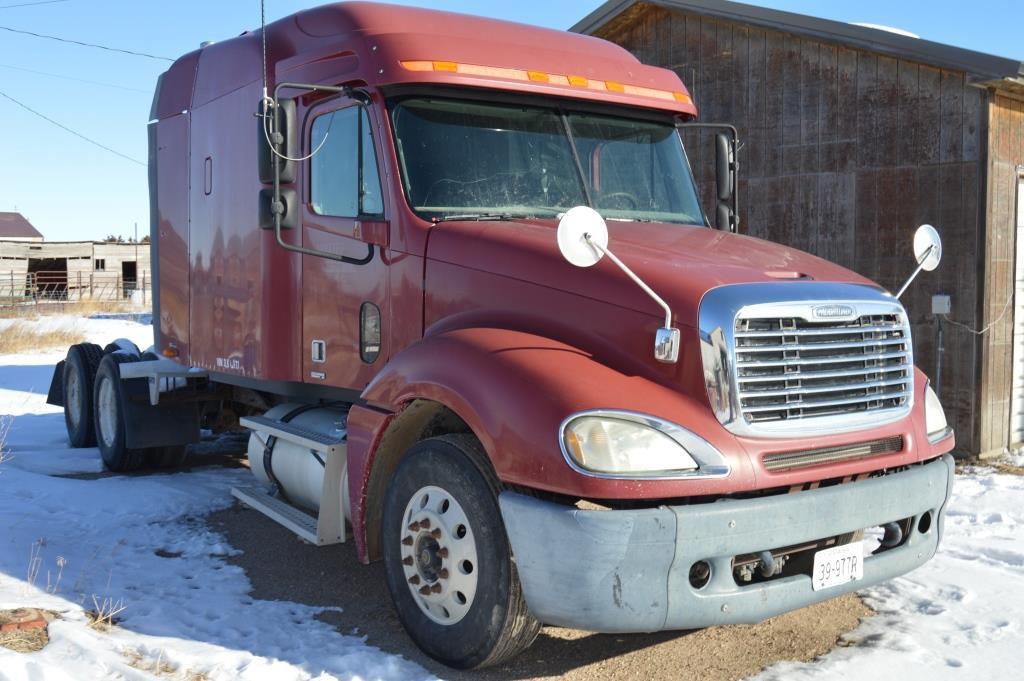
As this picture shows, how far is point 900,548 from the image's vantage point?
4.46 metres

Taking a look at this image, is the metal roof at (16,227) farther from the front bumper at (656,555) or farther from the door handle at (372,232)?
the front bumper at (656,555)

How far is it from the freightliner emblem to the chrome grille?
36 millimetres

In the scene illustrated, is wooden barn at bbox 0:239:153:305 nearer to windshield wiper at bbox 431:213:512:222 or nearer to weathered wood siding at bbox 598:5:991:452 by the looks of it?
weathered wood siding at bbox 598:5:991:452

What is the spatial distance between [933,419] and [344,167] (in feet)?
10.8

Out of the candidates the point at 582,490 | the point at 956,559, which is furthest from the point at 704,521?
the point at 956,559

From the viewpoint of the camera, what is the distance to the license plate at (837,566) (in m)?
4.06

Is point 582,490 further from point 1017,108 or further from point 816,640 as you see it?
point 1017,108

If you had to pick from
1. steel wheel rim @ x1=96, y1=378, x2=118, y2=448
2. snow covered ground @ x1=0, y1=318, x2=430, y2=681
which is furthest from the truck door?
steel wheel rim @ x1=96, y1=378, x2=118, y2=448

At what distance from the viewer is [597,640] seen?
4.77m

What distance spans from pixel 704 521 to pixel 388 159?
8.30 feet

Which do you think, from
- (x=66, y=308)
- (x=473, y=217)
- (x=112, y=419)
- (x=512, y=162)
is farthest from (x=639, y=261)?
(x=66, y=308)

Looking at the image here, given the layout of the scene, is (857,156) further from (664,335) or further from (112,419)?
(112,419)

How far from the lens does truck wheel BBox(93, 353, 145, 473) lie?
8.66 meters

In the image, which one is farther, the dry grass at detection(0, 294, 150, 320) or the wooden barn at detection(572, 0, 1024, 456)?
the dry grass at detection(0, 294, 150, 320)
